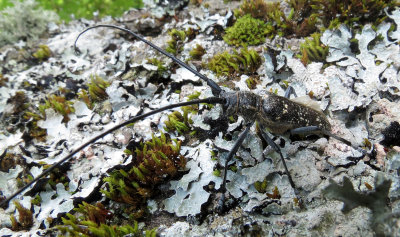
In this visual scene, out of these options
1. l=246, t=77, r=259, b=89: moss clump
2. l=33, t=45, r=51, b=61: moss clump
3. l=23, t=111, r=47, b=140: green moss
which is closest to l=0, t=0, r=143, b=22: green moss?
l=33, t=45, r=51, b=61: moss clump

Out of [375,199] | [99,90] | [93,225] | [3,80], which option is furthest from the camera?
[3,80]

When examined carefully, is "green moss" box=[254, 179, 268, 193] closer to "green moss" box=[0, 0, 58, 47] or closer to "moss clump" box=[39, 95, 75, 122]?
"moss clump" box=[39, 95, 75, 122]

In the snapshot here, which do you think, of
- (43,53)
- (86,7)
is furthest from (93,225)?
(86,7)

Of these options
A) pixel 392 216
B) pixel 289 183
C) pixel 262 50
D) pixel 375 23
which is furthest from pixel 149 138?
pixel 375 23

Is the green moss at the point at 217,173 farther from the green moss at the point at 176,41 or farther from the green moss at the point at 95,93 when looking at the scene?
the green moss at the point at 176,41

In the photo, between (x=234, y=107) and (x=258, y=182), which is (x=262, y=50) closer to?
(x=234, y=107)

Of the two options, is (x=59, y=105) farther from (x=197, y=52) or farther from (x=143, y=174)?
(x=197, y=52)

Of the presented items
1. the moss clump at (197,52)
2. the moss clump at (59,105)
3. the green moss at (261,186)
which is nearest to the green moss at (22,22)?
the moss clump at (59,105)

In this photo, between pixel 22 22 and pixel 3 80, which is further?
pixel 22 22
